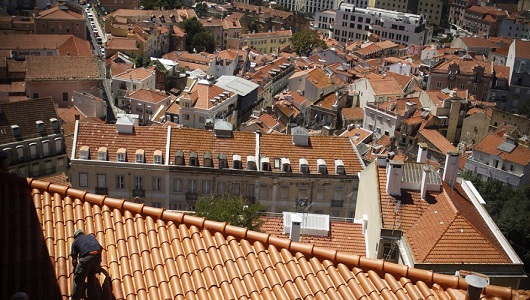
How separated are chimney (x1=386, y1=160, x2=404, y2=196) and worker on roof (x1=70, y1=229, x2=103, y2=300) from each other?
51.1 feet

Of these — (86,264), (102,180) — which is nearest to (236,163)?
(102,180)

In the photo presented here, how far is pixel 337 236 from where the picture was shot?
2222 centimetres

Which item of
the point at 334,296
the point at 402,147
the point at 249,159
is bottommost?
the point at 402,147

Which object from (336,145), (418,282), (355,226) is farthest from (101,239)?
(336,145)

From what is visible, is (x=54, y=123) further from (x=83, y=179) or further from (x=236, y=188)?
(x=236, y=188)

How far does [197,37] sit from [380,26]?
36342 mm

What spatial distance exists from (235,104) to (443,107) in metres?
18.3

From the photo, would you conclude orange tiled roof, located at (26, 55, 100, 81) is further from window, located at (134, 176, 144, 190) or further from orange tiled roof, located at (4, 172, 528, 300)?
orange tiled roof, located at (4, 172, 528, 300)

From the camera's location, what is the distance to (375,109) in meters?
56.7

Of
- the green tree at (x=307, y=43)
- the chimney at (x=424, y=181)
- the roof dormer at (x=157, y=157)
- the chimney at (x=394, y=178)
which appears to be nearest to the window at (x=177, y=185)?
the roof dormer at (x=157, y=157)

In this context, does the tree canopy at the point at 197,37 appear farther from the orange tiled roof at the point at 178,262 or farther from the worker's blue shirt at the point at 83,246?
the worker's blue shirt at the point at 83,246

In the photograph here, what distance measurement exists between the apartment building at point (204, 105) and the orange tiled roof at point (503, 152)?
19330 mm

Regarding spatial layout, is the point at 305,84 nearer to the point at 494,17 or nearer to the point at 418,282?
the point at 418,282

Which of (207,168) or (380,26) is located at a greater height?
(207,168)
